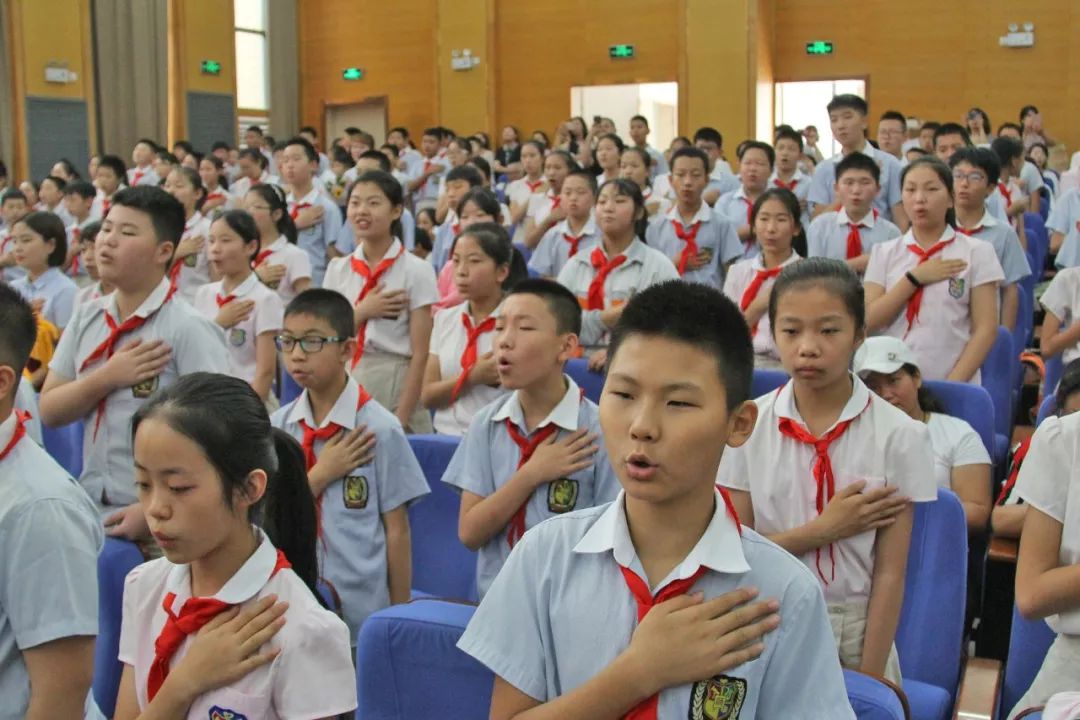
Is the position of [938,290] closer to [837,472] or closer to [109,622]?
[837,472]

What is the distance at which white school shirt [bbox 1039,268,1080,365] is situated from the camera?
4.71 m

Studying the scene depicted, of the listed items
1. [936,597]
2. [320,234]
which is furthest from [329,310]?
[320,234]

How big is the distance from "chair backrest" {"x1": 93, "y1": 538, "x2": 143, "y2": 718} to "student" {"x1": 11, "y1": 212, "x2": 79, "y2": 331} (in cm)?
354

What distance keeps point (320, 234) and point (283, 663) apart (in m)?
6.14

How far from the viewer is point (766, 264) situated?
4.91 m

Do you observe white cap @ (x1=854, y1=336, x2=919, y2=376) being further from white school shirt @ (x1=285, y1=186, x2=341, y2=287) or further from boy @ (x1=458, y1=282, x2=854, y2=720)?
white school shirt @ (x1=285, y1=186, x2=341, y2=287)

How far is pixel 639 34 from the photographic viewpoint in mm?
14742

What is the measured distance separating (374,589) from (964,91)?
12.4 m

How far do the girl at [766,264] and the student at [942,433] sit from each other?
1.28 meters

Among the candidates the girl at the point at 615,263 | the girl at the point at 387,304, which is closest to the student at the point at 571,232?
the girl at the point at 615,263

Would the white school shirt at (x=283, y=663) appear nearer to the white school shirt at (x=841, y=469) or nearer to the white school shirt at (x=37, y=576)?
the white school shirt at (x=37, y=576)

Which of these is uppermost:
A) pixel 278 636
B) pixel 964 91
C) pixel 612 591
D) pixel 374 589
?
pixel 964 91

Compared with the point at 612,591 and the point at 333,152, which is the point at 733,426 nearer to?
the point at 612,591

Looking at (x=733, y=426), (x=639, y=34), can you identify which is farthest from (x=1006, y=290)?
(x=639, y=34)
